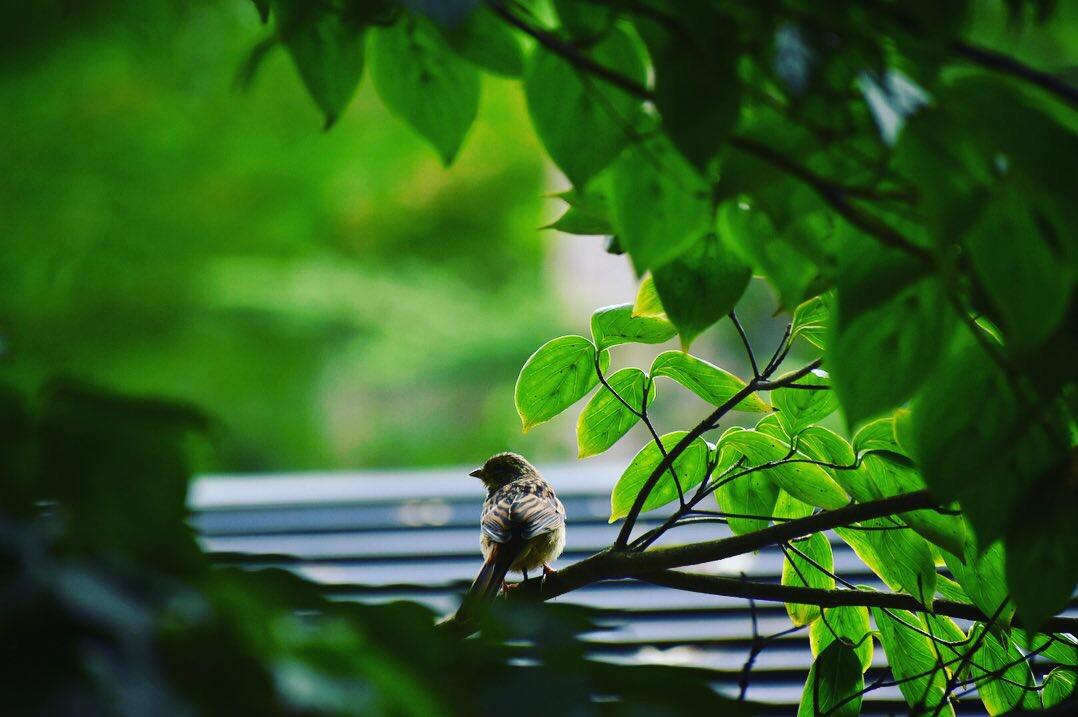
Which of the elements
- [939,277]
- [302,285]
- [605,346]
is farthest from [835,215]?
[302,285]

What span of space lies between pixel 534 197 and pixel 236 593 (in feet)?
27.4

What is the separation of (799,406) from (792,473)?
0.18ft

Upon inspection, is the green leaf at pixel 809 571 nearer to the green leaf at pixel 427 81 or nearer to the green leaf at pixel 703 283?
the green leaf at pixel 703 283

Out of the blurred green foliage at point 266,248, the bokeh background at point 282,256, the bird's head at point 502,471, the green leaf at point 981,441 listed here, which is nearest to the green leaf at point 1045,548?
the green leaf at point 981,441

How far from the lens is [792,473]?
0.76 meters

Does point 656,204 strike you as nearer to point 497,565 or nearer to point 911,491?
point 911,491

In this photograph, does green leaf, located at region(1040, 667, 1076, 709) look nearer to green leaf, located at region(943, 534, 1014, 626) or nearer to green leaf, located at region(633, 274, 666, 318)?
green leaf, located at region(943, 534, 1014, 626)

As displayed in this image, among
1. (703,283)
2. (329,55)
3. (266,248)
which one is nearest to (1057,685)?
(703,283)

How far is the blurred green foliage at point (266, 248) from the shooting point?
6.66 m

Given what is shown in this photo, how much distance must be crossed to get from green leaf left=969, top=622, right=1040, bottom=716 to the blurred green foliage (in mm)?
6154

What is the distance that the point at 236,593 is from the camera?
32 centimetres

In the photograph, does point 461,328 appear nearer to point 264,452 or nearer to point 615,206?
point 264,452

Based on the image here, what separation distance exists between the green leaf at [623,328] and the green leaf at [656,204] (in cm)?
27

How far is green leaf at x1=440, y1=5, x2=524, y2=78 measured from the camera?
1.63 ft
